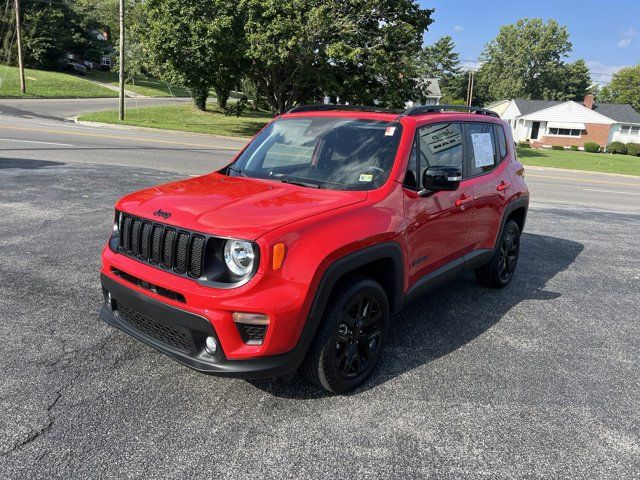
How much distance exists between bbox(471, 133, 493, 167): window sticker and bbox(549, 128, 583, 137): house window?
203 feet

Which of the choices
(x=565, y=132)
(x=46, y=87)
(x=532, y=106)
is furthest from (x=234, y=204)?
(x=532, y=106)

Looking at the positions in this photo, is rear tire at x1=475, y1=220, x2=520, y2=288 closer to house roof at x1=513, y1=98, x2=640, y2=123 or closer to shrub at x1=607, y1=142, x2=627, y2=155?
shrub at x1=607, y1=142, x2=627, y2=155

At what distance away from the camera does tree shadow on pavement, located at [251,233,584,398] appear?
348cm

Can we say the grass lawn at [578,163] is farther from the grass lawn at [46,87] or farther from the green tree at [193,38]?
the grass lawn at [46,87]

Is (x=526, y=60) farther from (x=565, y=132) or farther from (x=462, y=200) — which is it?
(x=462, y=200)

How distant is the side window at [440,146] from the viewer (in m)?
3.90

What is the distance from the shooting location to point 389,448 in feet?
9.01

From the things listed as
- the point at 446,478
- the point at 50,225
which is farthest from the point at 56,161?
the point at 446,478

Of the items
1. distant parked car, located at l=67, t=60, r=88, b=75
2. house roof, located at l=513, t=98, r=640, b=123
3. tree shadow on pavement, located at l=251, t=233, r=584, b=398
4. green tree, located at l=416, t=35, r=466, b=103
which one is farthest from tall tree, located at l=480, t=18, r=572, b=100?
tree shadow on pavement, located at l=251, t=233, r=584, b=398

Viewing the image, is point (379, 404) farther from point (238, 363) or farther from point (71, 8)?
point (71, 8)

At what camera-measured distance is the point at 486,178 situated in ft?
15.6

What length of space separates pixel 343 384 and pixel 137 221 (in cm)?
170

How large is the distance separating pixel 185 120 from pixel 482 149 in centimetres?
2894

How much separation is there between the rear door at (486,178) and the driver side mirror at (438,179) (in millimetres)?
906
